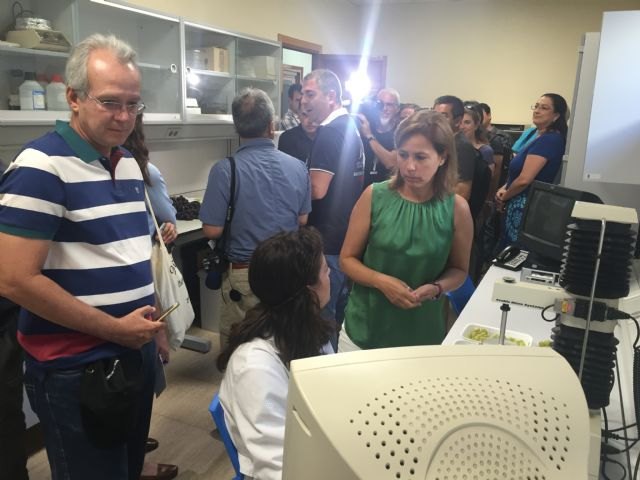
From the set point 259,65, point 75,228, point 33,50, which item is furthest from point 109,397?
point 259,65

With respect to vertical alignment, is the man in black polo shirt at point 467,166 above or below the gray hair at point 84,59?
below

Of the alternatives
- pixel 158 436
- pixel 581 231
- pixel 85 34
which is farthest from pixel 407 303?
pixel 85 34

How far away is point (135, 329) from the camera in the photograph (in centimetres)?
121

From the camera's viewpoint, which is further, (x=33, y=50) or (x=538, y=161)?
(x=538, y=161)

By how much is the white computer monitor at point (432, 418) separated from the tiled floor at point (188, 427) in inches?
69.7

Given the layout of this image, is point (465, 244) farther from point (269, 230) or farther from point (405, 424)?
point (405, 424)

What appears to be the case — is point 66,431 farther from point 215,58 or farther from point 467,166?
point 215,58

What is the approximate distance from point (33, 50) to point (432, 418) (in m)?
2.50

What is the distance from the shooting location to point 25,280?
1.07 meters

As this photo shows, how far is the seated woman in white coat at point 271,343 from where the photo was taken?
3.17 feet

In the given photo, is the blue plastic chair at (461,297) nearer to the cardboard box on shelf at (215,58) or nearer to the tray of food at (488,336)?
the tray of food at (488,336)

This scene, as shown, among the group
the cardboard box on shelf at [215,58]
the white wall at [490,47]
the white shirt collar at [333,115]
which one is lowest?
the white shirt collar at [333,115]

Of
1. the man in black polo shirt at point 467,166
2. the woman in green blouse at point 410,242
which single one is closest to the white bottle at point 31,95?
the woman in green blouse at point 410,242

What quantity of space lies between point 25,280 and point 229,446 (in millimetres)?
568
